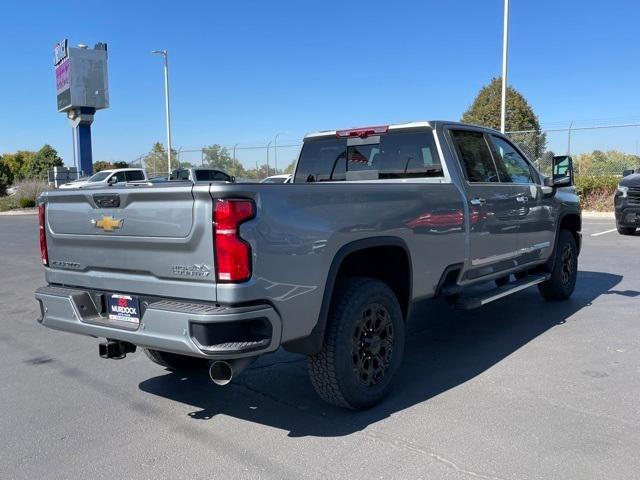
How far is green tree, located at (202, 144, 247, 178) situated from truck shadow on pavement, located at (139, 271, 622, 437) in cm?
2797

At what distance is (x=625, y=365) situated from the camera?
4836mm

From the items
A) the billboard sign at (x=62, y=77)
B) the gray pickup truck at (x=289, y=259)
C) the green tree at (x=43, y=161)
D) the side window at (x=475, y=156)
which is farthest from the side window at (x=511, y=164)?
the green tree at (x=43, y=161)

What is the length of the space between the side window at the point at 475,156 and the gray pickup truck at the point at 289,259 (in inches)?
0.8

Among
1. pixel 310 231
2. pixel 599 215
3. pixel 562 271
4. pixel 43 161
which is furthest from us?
pixel 43 161

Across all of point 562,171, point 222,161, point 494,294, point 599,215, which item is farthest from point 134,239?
point 222,161

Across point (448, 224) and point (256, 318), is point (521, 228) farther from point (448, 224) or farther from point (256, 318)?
point (256, 318)

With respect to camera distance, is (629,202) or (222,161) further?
(222,161)

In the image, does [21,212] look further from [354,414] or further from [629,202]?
[354,414]

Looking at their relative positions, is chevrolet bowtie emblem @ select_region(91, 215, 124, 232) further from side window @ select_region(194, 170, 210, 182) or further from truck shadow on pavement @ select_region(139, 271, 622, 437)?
side window @ select_region(194, 170, 210, 182)

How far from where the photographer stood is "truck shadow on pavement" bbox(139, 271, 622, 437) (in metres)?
3.99

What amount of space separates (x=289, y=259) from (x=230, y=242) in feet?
1.27

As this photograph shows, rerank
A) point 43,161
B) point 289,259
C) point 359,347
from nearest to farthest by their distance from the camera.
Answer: point 289,259 < point 359,347 < point 43,161

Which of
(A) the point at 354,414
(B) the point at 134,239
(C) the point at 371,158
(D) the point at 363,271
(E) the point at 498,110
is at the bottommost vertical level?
(A) the point at 354,414

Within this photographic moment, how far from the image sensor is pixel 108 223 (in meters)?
3.69
